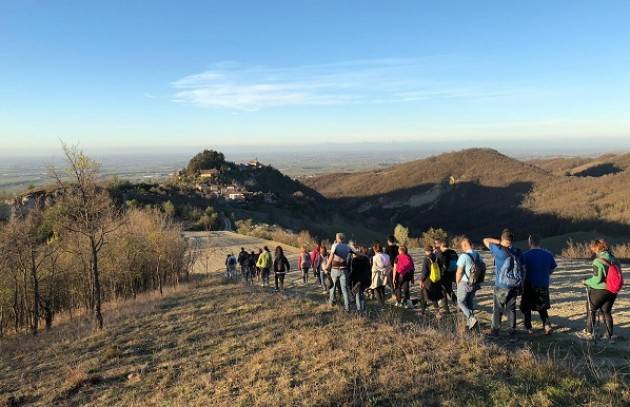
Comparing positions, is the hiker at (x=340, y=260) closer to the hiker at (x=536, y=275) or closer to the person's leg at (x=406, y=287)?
the person's leg at (x=406, y=287)

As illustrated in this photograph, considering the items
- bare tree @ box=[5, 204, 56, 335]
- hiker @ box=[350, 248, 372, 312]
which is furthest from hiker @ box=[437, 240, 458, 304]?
bare tree @ box=[5, 204, 56, 335]

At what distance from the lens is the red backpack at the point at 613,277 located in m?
6.87

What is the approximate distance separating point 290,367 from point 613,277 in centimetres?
519

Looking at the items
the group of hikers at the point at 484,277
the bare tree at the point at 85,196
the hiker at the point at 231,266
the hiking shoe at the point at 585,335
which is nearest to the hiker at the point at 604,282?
the group of hikers at the point at 484,277

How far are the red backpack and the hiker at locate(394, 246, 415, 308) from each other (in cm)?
413

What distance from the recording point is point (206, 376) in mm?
7188

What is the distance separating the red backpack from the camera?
271 inches

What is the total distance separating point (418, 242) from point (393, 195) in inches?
3148

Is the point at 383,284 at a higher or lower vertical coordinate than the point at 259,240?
higher

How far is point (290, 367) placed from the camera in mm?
7020

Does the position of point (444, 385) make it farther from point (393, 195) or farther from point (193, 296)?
point (393, 195)

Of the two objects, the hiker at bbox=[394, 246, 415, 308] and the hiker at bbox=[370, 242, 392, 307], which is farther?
the hiker at bbox=[370, 242, 392, 307]

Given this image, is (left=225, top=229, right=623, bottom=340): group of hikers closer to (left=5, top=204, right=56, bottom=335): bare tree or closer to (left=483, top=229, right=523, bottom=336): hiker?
(left=483, top=229, right=523, bottom=336): hiker

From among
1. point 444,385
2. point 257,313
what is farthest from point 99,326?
point 444,385
